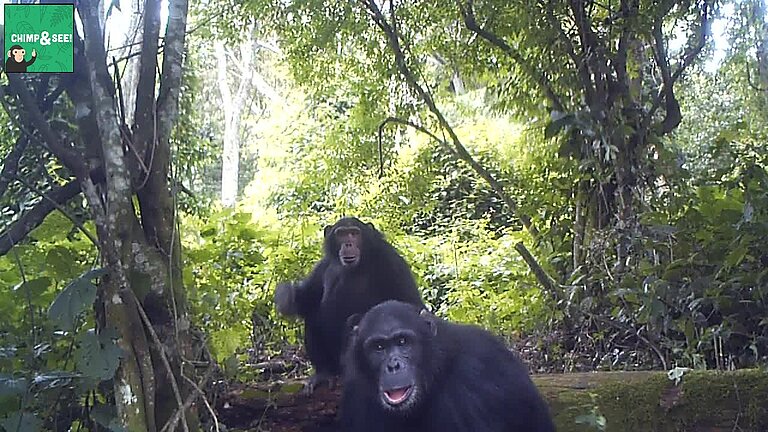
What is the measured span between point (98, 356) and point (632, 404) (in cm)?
332

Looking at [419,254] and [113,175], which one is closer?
[113,175]

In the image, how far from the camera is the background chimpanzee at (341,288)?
22.1ft

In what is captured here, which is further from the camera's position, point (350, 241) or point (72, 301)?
point (350, 241)

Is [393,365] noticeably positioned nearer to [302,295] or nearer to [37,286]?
[37,286]

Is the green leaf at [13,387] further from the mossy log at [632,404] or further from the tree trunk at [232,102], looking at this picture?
the tree trunk at [232,102]

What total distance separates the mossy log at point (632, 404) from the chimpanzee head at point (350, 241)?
57.4 inches

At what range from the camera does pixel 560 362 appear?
24.9ft

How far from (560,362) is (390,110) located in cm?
312

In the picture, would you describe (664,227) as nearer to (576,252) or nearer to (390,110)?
(576,252)

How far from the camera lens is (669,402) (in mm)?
5527

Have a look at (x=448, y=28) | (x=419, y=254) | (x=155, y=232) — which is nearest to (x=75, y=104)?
(x=155, y=232)

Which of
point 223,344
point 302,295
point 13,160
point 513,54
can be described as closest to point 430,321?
point 223,344

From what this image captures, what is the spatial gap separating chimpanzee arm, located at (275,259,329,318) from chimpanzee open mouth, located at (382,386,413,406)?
8.13ft

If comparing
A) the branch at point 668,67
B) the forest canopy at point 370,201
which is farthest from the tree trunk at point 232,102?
the branch at point 668,67
